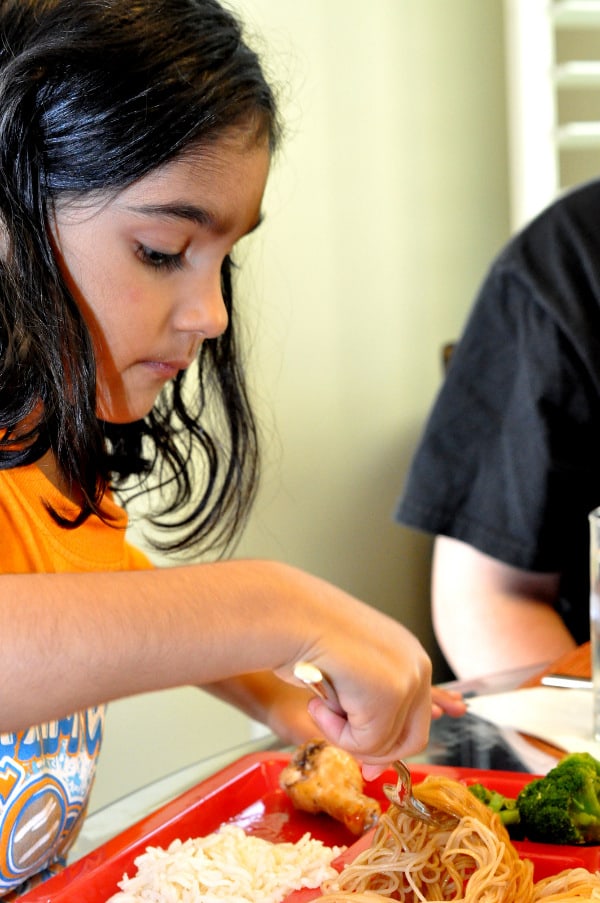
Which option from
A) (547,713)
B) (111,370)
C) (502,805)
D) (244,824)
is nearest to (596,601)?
(547,713)

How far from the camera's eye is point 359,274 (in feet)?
7.32

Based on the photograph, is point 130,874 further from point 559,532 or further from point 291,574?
point 559,532

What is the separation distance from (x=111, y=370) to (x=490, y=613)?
0.80 m

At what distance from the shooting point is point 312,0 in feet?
6.76

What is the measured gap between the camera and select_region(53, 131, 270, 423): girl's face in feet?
2.72

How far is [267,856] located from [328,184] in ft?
5.23

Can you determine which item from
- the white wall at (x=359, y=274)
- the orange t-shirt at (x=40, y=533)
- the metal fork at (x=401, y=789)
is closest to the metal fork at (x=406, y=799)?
the metal fork at (x=401, y=789)

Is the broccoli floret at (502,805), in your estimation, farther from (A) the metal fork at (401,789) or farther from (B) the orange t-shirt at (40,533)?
(B) the orange t-shirt at (40,533)

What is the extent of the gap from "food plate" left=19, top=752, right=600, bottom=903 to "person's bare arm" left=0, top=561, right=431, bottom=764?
5.6 inches

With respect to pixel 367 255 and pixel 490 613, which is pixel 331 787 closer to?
pixel 490 613

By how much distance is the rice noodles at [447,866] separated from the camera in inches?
26.2

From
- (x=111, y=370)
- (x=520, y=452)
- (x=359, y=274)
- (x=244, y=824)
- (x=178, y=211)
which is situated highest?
(x=359, y=274)

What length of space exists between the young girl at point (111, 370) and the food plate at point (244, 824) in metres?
0.08

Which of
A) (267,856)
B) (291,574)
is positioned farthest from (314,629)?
(267,856)
